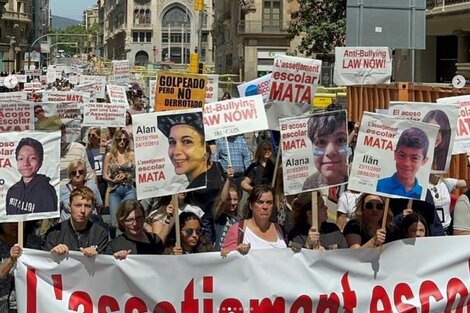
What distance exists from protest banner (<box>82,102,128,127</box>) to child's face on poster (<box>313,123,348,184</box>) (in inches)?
288

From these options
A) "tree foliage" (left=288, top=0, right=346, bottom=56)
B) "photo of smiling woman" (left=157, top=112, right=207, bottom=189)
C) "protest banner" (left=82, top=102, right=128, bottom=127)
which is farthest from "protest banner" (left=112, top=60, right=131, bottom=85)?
"tree foliage" (left=288, top=0, right=346, bottom=56)

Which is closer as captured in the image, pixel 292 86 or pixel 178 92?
pixel 178 92

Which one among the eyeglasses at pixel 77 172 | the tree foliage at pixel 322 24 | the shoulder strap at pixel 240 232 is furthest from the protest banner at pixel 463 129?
the tree foliage at pixel 322 24

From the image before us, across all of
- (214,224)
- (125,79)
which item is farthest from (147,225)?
(125,79)

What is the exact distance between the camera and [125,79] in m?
23.4

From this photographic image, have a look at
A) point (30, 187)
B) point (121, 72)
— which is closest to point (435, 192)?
point (30, 187)

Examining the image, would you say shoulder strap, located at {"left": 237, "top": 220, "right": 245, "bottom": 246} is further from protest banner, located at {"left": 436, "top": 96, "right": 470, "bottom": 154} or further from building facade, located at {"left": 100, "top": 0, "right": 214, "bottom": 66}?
building facade, located at {"left": 100, "top": 0, "right": 214, "bottom": 66}

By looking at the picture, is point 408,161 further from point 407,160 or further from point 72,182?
point 72,182

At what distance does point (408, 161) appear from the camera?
244 inches

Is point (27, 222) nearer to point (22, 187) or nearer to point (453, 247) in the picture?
point (22, 187)

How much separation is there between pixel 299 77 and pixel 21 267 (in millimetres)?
5119

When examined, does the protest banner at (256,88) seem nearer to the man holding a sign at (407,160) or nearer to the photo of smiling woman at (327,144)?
the photo of smiling woman at (327,144)

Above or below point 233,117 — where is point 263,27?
above

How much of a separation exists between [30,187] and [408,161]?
8.98 ft
